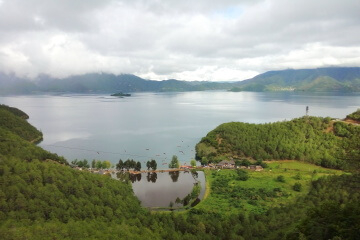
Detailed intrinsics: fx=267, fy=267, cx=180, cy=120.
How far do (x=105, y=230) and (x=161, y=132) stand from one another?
221 ft

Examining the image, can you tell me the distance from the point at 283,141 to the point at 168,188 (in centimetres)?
3294

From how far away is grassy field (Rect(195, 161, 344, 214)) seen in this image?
3637 cm

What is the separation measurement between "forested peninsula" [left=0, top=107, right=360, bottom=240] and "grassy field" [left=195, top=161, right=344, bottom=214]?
138mm

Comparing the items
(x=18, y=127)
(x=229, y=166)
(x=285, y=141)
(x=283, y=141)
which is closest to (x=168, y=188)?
(x=229, y=166)

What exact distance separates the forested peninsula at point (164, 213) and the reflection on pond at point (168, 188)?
2.39 metres

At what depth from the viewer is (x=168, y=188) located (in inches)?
1762

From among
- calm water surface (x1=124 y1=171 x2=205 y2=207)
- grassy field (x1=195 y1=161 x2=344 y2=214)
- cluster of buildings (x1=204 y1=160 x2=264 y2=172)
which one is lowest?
calm water surface (x1=124 y1=171 x2=205 y2=207)

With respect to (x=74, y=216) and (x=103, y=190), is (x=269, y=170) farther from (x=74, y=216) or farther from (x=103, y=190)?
(x=74, y=216)

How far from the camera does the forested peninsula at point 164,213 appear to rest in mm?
21516

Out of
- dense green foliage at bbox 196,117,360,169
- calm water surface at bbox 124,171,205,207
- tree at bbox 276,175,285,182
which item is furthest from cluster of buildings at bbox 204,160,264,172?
tree at bbox 276,175,285,182

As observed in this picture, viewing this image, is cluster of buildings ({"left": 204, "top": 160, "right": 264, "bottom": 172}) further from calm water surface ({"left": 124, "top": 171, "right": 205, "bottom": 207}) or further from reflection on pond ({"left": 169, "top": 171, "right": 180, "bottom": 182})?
reflection on pond ({"left": 169, "top": 171, "right": 180, "bottom": 182})

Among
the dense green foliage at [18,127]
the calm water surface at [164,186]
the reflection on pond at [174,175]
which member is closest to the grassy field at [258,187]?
the calm water surface at [164,186]

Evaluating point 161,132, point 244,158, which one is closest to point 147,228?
point 244,158

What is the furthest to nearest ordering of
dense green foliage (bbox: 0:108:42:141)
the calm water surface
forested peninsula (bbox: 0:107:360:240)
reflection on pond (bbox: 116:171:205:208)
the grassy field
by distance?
dense green foliage (bbox: 0:108:42:141) → the calm water surface → reflection on pond (bbox: 116:171:205:208) → the grassy field → forested peninsula (bbox: 0:107:360:240)
